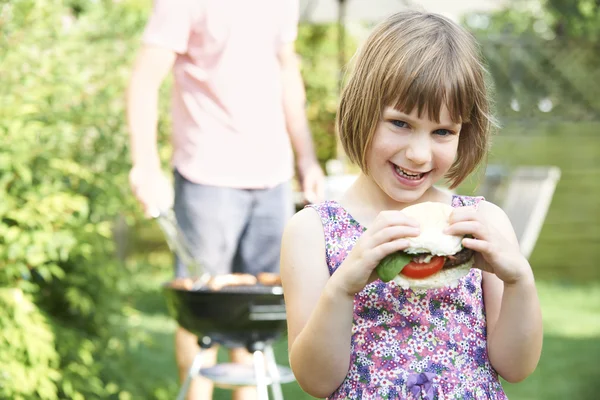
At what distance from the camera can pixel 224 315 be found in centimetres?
358

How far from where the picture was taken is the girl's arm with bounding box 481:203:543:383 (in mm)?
1880

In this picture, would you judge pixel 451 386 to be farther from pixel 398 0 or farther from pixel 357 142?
pixel 398 0

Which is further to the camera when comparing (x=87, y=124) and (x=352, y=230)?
(x=87, y=124)

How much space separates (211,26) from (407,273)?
2.21m

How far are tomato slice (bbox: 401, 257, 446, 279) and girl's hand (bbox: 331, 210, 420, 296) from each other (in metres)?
0.06

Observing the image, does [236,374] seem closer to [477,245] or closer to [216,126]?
[216,126]

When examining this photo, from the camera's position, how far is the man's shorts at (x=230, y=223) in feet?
12.6

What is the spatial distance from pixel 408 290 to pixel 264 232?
6.59ft

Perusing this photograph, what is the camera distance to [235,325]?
3.62 meters

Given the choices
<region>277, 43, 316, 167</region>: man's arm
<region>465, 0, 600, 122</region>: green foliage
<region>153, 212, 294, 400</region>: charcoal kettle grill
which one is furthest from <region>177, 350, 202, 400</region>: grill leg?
<region>465, 0, 600, 122</region>: green foliage

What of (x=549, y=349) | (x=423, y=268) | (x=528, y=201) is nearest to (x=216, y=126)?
(x=423, y=268)

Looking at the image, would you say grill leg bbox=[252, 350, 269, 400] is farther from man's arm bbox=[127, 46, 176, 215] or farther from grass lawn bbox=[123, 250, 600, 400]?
man's arm bbox=[127, 46, 176, 215]

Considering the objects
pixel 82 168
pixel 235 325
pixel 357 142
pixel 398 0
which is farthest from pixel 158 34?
pixel 398 0

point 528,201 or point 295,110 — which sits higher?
point 295,110
